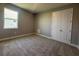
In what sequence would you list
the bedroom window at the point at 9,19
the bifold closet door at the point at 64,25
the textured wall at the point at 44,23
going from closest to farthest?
the bedroom window at the point at 9,19 < the bifold closet door at the point at 64,25 < the textured wall at the point at 44,23

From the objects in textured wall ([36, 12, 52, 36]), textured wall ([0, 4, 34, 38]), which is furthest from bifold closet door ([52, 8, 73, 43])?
textured wall ([0, 4, 34, 38])

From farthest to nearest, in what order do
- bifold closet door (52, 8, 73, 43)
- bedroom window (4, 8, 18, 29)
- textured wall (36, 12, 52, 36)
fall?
textured wall (36, 12, 52, 36) → bifold closet door (52, 8, 73, 43) → bedroom window (4, 8, 18, 29)

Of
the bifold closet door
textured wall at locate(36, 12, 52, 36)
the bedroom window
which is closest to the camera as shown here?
the bedroom window

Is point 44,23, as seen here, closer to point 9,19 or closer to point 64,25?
point 64,25

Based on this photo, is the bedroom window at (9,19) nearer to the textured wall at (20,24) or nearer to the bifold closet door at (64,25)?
the textured wall at (20,24)

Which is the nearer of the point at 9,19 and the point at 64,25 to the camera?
the point at 9,19

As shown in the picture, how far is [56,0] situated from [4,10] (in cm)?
178

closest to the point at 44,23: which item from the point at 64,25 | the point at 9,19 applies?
the point at 64,25

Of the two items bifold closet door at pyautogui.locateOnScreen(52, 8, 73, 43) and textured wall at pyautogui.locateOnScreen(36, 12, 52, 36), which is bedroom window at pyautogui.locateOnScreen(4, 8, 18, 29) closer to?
textured wall at pyautogui.locateOnScreen(36, 12, 52, 36)

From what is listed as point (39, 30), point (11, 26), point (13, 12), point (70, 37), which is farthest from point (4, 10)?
point (70, 37)

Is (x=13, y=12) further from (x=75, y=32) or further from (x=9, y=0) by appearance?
(x=75, y=32)

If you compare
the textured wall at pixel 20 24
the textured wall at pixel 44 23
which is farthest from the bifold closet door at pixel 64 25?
the textured wall at pixel 20 24

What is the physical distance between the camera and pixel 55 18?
3.72 m

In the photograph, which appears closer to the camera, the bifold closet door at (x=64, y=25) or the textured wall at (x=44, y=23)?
the bifold closet door at (x=64, y=25)
